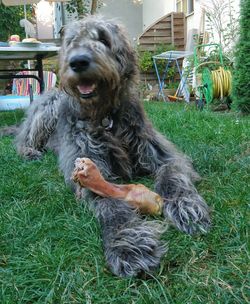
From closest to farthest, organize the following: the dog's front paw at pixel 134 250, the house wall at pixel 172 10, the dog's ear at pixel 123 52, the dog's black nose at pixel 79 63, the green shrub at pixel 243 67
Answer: the dog's front paw at pixel 134 250 → the dog's black nose at pixel 79 63 → the dog's ear at pixel 123 52 → the green shrub at pixel 243 67 → the house wall at pixel 172 10

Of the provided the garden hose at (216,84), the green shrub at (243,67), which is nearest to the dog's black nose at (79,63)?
the green shrub at (243,67)

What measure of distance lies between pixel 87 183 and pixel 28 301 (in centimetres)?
92

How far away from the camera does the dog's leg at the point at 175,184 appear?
230 centimetres

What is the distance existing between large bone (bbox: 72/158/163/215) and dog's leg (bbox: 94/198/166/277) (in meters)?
0.08

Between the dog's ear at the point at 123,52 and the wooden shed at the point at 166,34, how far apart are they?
1170 centimetres

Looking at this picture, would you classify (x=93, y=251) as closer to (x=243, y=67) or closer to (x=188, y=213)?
(x=188, y=213)

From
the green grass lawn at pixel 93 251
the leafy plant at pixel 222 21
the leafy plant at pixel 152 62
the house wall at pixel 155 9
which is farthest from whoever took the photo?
the house wall at pixel 155 9

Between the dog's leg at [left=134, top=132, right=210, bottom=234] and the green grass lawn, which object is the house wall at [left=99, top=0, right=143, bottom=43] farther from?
the green grass lawn

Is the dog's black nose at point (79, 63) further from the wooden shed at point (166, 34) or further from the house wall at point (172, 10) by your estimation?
the wooden shed at point (166, 34)

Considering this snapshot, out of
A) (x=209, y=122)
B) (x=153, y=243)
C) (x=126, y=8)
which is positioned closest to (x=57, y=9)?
(x=126, y=8)

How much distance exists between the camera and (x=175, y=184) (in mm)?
2635

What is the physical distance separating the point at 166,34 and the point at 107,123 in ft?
40.7

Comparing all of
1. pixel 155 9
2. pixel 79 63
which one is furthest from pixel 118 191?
pixel 155 9

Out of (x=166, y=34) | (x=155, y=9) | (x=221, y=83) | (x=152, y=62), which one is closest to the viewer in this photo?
(x=221, y=83)
